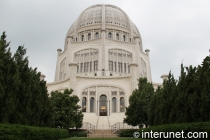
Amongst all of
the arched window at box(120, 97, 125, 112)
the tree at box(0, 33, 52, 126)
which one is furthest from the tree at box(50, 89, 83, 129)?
the arched window at box(120, 97, 125, 112)

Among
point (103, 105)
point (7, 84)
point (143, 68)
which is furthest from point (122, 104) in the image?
point (7, 84)

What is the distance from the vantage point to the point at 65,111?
27391 mm

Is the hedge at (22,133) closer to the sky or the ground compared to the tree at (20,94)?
closer to the ground

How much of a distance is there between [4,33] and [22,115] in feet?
17.3

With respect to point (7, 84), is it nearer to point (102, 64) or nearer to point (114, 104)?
point (114, 104)

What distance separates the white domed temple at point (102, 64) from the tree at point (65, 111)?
9.53 m

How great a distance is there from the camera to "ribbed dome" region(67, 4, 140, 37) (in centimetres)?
6399

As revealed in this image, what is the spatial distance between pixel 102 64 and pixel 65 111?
25.8m

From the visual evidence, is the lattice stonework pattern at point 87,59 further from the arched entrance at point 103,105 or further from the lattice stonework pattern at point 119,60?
the arched entrance at point 103,105

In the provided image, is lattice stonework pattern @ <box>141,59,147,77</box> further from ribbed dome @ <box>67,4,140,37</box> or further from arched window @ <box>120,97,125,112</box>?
arched window @ <box>120,97,125,112</box>

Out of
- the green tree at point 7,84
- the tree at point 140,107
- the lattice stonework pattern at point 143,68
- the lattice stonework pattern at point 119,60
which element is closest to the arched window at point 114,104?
the lattice stonework pattern at point 119,60

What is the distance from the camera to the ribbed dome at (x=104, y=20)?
210 ft

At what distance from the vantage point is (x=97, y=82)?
139 ft

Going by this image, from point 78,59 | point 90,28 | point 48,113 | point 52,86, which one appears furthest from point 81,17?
point 48,113
